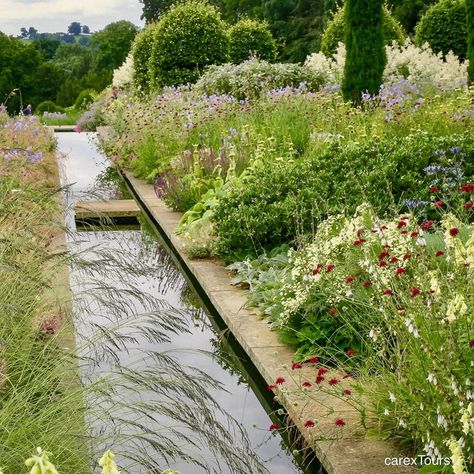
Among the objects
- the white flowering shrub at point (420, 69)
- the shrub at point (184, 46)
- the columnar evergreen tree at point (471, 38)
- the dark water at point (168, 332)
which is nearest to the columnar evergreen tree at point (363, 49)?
the white flowering shrub at point (420, 69)

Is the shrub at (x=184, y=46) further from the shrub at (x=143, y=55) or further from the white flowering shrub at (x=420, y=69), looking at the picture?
the white flowering shrub at (x=420, y=69)

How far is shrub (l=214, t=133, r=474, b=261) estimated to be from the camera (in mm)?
6242

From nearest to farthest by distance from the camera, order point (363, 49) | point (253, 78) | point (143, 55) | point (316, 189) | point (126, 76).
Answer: point (316, 189)
point (363, 49)
point (253, 78)
point (143, 55)
point (126, 76)

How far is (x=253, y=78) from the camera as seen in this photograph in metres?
15.1

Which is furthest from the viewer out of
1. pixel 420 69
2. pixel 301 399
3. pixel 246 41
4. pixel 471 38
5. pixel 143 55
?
pixel 143 55

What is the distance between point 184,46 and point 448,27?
18.2 ft

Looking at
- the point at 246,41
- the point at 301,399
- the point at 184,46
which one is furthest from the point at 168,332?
the point at 246,41

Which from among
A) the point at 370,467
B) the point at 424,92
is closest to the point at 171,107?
the point at 424,92

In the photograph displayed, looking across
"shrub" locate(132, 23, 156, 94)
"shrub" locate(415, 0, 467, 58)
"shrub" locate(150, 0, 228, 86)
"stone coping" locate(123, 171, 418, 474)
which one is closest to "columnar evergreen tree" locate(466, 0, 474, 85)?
"shrub" locate(415, 0, 467, 58)

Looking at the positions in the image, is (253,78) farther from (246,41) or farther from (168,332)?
(168,332)

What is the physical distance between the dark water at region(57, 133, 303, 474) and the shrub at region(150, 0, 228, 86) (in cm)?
934

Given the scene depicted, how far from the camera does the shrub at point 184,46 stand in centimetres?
1803

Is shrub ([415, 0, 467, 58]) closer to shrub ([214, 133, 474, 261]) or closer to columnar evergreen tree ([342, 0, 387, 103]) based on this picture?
columnar evergreen tree ([342, 0, 387, 103])

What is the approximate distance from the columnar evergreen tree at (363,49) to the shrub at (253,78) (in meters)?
1.59
